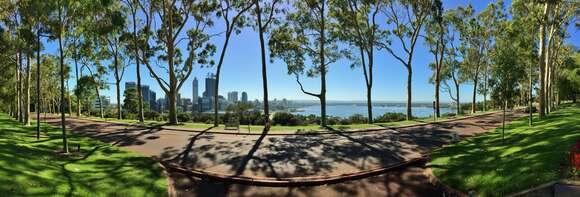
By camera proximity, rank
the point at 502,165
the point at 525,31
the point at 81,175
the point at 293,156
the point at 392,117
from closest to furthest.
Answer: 1. the point at 502,165
2. the point at 81,175
3. the point at 293,156
4. the point at 525,31
5. the point at 392,117

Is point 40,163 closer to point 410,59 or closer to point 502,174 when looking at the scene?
point 502,174

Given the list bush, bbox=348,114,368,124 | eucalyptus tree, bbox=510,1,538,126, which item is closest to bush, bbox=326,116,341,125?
bush, bbox=348,114,368,124

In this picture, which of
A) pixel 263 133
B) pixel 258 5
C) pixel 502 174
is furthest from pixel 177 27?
pixel 502 174

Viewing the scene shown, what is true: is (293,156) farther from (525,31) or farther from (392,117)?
(525,31)

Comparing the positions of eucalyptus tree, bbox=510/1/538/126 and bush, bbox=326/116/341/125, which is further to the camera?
bush, bbox=326/116/341/125

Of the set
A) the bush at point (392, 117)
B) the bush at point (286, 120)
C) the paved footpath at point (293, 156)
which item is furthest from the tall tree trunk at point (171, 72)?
the bush at point (392, 117)

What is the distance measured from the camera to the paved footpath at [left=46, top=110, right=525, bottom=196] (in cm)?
875

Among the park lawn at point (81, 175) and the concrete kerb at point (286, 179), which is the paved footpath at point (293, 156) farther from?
the park lawn at point (81, 175)

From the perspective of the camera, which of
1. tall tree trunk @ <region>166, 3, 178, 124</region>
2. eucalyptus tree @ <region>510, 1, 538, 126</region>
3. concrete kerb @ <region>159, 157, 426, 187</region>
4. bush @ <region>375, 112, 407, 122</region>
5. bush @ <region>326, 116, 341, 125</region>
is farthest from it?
bush @ <region>375, 112, 407, 122</region>

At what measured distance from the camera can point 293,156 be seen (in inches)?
484

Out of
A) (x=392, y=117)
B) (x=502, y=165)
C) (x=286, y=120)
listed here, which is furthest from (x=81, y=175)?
(x=392, y=117)

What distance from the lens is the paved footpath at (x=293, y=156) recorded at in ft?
28.7

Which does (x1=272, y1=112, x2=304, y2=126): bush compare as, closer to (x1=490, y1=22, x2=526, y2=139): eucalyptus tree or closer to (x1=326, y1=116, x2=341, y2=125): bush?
(x1=326, y1=116, x2=341, y2=125): bush

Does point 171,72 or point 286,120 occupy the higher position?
point 171,72
